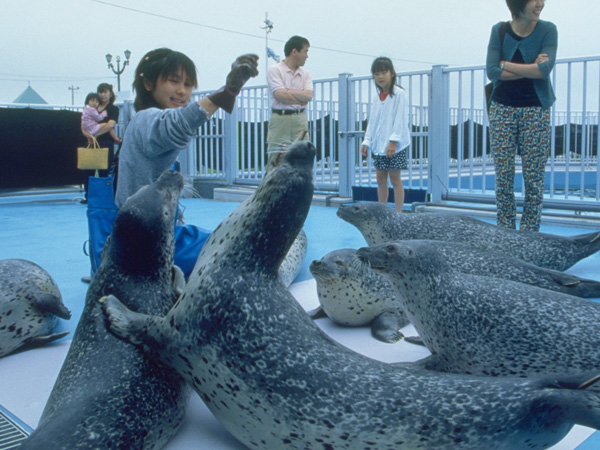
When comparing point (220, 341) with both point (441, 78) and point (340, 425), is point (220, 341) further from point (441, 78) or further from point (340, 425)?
point (441, 78)

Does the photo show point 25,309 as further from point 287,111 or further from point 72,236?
point 287,111

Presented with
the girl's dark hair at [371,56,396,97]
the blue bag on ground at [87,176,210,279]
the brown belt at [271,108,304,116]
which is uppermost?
the girl's dark hair at [371,56,396,97]

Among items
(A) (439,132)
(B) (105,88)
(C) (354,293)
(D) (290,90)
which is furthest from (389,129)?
(B) (105,88)

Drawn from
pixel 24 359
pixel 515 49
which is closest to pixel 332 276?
pixel 24 359

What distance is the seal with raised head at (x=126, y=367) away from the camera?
1.46m

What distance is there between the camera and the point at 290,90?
6711mm

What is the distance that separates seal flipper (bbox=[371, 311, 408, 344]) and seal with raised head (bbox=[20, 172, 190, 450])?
0.99 meters

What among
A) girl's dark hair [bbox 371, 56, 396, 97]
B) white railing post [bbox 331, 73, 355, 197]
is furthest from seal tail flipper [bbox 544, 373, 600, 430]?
white railing post [bbox 331, 73, 355, 197]

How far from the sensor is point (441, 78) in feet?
24.9

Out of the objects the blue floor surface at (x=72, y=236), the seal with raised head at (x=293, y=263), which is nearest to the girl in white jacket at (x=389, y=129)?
the blue floor surface at (x=72, y=236)

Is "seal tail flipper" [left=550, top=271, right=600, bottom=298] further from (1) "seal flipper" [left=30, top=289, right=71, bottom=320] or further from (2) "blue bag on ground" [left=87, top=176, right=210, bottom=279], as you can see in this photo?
(1) "seal flipper" [left=30, top=289, right=71, bottom=320]

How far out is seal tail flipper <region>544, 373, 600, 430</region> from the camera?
1.26 metres

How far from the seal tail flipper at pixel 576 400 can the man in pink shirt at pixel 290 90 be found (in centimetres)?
542

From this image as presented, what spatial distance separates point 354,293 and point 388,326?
230 millimetres
